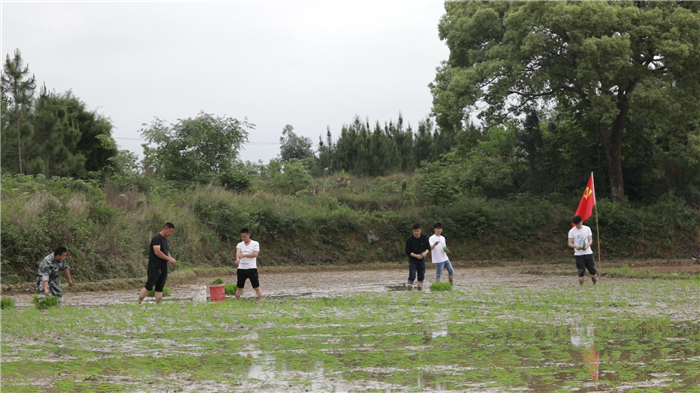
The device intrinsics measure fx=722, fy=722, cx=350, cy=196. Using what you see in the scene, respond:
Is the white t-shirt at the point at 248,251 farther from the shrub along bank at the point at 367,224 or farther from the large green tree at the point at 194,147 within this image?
the large green tree at the point at 194,147

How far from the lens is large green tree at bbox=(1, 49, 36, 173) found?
3578 centimetres

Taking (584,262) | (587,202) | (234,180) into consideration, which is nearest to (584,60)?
(587,202)

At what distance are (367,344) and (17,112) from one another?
104 ft

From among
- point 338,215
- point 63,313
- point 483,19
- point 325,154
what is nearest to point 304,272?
point 338,215

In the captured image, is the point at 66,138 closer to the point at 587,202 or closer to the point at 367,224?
the point at 367,224

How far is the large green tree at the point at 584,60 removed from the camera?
30750 mm

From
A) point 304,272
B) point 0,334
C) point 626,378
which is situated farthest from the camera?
point 304,272

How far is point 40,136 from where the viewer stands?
38.7 meters

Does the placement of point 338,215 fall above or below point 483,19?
below

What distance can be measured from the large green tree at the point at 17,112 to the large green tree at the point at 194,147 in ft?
19.2

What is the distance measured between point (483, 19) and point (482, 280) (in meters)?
15.4

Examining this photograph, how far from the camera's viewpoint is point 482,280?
24.0 m

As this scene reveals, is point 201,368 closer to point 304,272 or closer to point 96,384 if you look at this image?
point 96,384

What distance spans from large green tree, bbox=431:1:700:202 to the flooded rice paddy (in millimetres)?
16338
